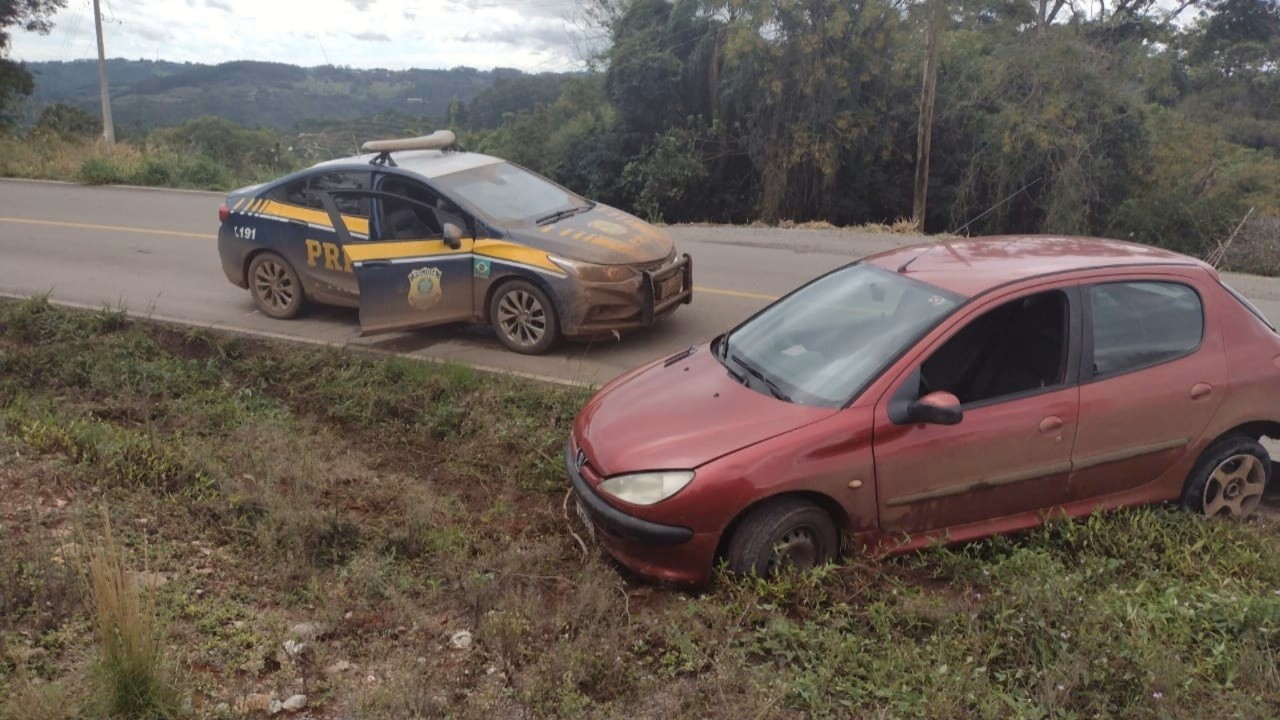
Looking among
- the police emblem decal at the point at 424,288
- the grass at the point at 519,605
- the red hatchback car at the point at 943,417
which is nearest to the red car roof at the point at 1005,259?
the red hatchback car at the point at 943,417

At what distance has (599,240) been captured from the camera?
8.32m

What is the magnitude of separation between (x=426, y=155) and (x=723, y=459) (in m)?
5.93

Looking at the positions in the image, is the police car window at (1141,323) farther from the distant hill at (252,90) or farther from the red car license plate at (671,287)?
the distant hill at (252,90)

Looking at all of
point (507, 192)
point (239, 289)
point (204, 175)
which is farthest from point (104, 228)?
point (507, 192)

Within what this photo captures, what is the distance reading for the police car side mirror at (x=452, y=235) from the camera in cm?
812

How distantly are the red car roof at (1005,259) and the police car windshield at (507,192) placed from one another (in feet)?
12.5

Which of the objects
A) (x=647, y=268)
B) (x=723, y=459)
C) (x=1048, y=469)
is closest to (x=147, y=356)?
(x=647, y=268)

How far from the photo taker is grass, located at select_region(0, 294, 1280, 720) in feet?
11.5

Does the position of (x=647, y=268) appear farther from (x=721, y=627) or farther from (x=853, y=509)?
(x=721, y=627)

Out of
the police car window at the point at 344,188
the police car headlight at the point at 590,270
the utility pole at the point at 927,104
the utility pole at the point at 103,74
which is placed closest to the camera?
the police car headlight at the point at 590,270

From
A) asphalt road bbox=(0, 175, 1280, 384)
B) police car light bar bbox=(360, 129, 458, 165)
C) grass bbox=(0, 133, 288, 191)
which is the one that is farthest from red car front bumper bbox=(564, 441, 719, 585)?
grass bbox=(0, 133, 288, 191)

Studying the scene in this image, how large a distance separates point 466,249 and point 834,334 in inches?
159

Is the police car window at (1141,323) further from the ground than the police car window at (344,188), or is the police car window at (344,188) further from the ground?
the police car window at (344,188)

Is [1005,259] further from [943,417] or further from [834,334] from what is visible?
[943,417]
